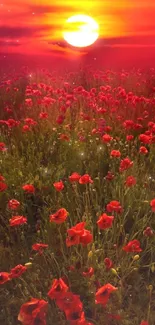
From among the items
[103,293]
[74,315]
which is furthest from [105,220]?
[74,315]

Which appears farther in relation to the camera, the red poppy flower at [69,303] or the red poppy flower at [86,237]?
the red poppy flower at [86,237]

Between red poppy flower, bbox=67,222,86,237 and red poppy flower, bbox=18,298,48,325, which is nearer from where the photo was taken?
red poppy flower, bbox=18,298,48,325

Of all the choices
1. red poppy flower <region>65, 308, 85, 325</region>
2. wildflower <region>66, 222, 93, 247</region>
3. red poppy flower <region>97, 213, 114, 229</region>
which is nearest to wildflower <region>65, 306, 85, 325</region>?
red poppy flower <region>65, 308, 85, 325</region>

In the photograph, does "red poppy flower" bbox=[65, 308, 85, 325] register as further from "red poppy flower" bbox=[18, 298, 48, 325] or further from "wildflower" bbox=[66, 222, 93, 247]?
"wildflower" bbox=[66, 222, 93, 247]

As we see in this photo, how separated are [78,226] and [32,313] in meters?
0.45

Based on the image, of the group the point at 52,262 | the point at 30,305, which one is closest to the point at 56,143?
the point at 52,262

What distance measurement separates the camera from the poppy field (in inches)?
85.5

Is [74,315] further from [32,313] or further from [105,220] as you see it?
[105,220]

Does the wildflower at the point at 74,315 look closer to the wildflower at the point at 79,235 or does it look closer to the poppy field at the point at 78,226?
the poppy field at the point at 78,226

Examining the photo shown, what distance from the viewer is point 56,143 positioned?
4.36 meters

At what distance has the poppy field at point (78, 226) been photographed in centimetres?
217

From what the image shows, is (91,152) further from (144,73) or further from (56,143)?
(144,73)

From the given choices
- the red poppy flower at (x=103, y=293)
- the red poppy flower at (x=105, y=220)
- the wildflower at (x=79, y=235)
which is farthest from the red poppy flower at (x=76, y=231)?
the red poppy flower at (x=103, y=293)

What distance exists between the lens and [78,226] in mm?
1982
